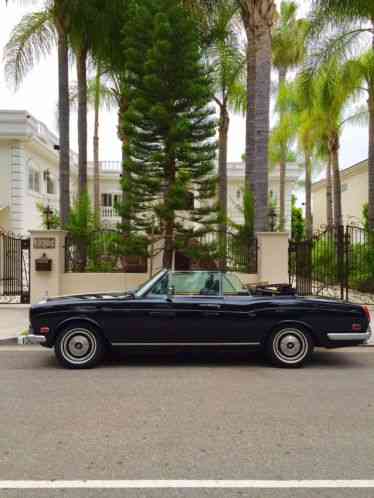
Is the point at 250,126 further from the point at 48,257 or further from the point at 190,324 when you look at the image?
the point at 190,324

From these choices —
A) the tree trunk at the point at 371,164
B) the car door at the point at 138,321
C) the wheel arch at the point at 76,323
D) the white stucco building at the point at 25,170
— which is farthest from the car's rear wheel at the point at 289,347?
the white stucco building at the point at 25,170

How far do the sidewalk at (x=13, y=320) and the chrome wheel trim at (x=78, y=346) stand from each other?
2.68 m

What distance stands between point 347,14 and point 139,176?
8.26 metres

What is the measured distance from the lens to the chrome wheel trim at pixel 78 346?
7.20 m

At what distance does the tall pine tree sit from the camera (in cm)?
1327

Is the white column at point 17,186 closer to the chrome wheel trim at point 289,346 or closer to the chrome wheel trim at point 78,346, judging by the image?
the chrome wheel trim at point 78,346

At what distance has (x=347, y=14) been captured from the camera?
49.5 feet

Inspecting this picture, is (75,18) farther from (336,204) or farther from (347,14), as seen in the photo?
(336,204)

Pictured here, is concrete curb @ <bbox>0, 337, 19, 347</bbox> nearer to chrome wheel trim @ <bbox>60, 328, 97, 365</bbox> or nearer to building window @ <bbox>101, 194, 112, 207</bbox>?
chrome wheel trim @ <bbox>60, 328, 97, 365</bbox>

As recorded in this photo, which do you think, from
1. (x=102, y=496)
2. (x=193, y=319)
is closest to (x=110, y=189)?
(x=193, y=319)

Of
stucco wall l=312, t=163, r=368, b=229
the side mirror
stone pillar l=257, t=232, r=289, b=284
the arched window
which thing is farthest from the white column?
stucco wall l=312, t=163, r=368, b=229

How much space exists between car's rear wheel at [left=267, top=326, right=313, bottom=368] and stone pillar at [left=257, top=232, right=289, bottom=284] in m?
5.82

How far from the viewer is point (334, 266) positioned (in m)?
15.8

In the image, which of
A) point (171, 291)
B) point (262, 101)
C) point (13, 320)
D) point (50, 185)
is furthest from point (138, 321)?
point (50, 185)
